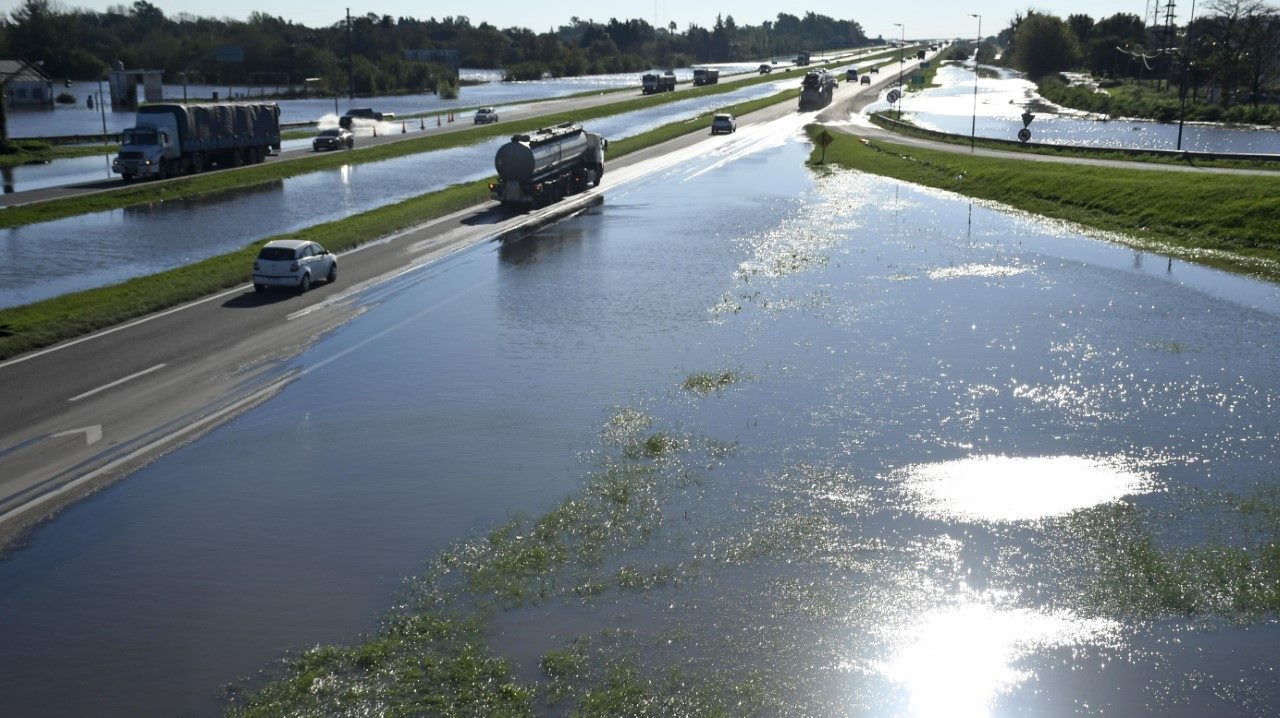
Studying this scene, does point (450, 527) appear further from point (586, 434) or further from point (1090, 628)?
point (1090, 628)

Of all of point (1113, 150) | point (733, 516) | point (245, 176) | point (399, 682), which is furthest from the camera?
point (1113, 150)

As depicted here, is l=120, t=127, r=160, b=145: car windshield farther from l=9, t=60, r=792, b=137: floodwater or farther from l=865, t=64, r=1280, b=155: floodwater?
l=865, t=64, r=1280, b=155: floodwater

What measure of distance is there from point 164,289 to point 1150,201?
149 ft

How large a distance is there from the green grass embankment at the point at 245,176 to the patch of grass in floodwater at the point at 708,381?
41735mm

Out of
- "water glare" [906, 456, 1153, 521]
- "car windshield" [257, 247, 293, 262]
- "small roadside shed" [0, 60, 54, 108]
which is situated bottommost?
"water glare" [906, 456, 1153, 521]

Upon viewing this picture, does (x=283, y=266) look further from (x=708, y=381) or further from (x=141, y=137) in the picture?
(x=141, y=137)

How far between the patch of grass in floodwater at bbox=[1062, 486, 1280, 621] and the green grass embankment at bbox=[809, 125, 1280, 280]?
84.0 ft

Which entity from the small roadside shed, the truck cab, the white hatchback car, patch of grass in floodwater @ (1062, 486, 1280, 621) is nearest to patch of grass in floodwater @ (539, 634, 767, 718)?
patch of grass in floodwater @ (1062, 486, 1280, 621)

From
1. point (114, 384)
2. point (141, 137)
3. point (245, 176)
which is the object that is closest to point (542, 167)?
point (245, 176)

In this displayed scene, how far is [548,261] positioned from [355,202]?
2351cm

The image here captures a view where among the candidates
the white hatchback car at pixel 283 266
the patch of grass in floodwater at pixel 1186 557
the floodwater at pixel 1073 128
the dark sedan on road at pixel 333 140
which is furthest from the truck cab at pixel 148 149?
the patch of grass in floodwater at pixel 1186 557

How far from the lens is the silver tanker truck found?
58.6 m

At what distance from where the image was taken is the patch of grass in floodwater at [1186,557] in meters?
17.6

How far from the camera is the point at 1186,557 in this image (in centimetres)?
1905
